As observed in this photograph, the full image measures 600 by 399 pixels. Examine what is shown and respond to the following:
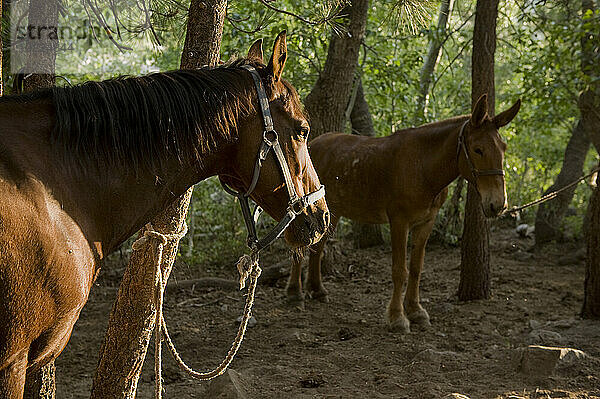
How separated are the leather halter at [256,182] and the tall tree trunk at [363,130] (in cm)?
679

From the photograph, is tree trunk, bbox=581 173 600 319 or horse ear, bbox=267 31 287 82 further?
tree trunk, bbox=581 173 600 319

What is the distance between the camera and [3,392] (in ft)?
5.74

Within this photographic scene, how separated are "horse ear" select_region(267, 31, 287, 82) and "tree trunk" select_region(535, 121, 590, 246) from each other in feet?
25.8

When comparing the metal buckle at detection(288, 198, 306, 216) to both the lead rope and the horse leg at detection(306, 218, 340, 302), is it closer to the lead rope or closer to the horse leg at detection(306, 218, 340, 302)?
the lead rope

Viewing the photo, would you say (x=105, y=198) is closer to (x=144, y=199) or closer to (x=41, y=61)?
(x=144, y=199)

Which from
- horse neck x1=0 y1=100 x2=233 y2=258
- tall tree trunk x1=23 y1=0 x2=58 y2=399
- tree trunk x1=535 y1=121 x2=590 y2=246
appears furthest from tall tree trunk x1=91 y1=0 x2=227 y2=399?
A: tree trunk x1=535 y1=121 x2=590 y2=246

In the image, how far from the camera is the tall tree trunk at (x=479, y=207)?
5930 millimetres

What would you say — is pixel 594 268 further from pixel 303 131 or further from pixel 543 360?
pixel 303 131

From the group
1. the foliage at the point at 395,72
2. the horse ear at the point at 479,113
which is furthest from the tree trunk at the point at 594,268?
the foliage at the point at 395,72

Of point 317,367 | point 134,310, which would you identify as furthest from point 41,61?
point 317,367

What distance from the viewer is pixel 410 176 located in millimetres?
5336

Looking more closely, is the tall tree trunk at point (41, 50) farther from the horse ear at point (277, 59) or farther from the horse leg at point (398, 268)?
the horse leg at point (398, 268)

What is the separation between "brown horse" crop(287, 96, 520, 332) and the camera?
490 cm

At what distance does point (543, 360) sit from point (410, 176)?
2.10m
